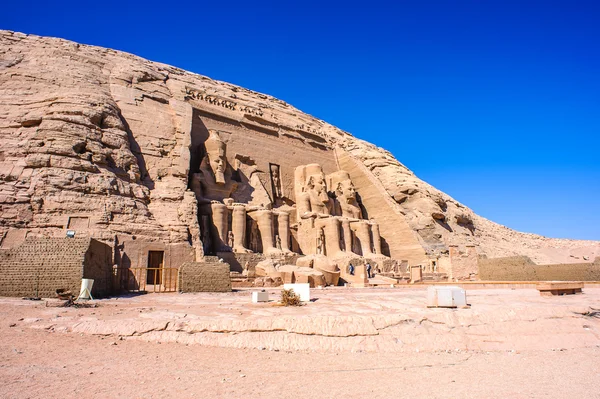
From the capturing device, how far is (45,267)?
31.1 feet

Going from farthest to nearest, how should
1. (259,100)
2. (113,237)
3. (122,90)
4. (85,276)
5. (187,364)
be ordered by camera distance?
(259,100), (122,90), (113,237), (85,276), (187,364)

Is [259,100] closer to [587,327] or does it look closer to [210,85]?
[210,85]

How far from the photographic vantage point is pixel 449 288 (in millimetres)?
Answer: 7484

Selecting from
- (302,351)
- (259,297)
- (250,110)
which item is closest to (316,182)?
(250,110)

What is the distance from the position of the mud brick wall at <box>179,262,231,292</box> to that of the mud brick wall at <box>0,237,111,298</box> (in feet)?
7.23

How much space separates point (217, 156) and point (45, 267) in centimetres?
1214

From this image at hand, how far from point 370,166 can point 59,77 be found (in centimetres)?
1838

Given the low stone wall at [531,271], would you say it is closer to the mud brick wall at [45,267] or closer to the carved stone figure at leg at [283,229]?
the carved stone figure at leg at [283,229]

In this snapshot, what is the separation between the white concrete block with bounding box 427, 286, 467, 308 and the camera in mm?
7312

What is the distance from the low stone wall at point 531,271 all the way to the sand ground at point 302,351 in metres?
8.84

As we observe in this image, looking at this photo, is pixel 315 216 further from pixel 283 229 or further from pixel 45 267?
pixel 45 267

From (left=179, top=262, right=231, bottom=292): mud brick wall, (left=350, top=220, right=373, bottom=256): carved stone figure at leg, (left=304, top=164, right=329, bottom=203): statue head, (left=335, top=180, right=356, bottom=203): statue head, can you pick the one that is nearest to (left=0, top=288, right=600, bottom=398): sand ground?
(left=179, top=262, right=231, bottom=292): mud brick wall

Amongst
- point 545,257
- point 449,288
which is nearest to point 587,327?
point 449,288

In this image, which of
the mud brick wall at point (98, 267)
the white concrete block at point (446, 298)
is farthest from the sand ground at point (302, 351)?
the mud brick wall at point (98, 267)
